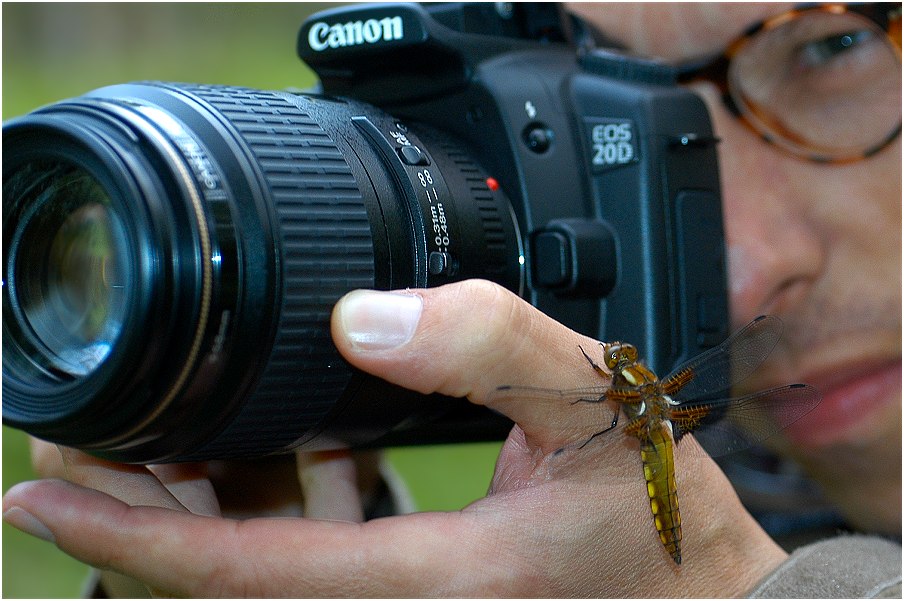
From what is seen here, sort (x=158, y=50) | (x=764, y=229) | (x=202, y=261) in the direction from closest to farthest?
(x=202, y=261)
(x=764, y=229)
(x=158, y=50)

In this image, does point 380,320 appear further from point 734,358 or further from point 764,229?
point 764,229

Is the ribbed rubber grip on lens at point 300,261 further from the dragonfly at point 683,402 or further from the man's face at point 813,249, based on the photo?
the man's face at point 813,249

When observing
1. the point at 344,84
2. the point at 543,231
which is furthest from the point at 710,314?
the point at 344,84

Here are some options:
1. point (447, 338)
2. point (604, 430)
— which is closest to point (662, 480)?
point (604, 430)

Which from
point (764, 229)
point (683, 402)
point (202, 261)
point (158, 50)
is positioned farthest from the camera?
point (158, 50)

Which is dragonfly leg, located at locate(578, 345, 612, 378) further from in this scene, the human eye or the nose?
the human eye

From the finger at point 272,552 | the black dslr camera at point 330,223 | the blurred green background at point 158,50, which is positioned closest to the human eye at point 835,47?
the black dslr camera at point 330,223

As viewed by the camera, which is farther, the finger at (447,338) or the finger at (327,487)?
the finger at (327,487)

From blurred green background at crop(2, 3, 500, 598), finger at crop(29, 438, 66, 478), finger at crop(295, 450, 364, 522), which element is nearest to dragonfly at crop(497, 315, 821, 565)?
finger at crop(295, 450, 364, 522)
